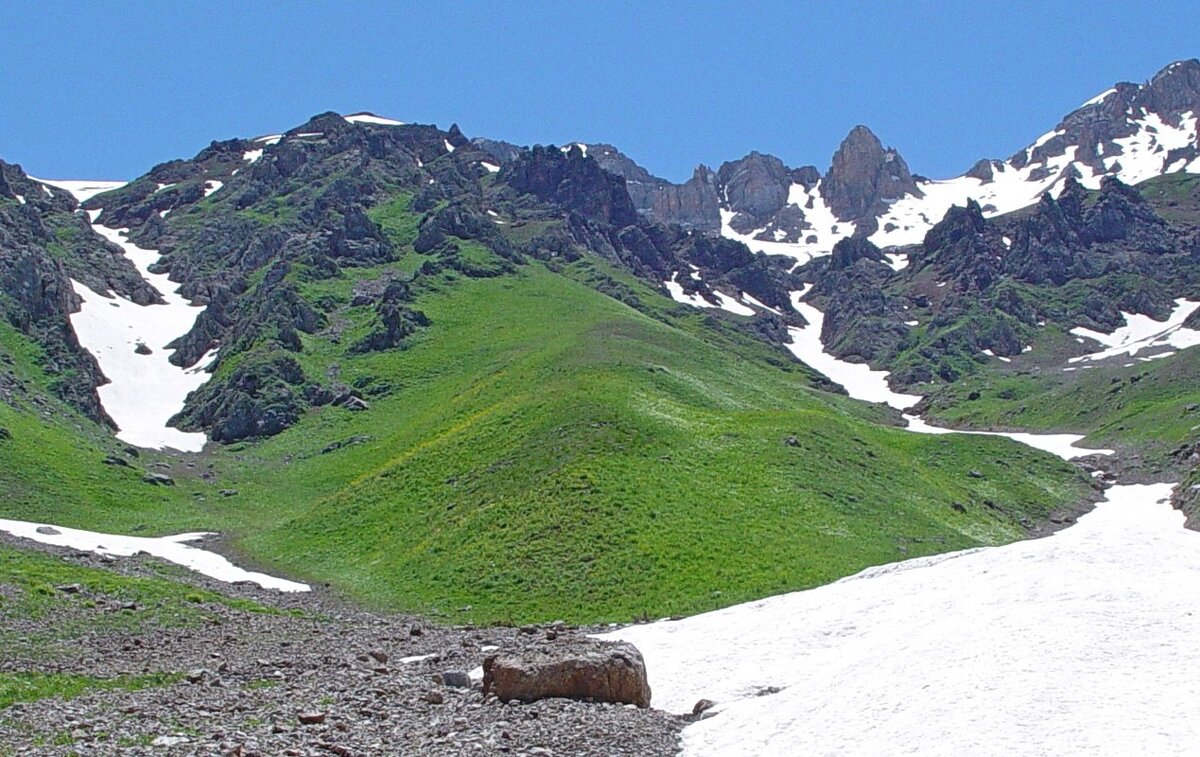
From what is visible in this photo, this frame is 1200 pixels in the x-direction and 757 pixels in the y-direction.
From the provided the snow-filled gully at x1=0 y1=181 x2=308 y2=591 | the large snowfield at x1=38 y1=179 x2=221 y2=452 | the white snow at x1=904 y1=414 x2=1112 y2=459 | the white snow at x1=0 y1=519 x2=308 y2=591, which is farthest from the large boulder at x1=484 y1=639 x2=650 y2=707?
the white snow at x1=904 y1=414 x2=1112 y2=459

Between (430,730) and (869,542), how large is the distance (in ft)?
129

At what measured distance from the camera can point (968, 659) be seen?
22406mm

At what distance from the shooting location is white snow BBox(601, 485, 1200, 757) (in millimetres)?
18906

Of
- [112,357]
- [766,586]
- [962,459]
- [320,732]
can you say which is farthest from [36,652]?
[112,357]

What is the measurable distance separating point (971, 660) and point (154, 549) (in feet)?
183

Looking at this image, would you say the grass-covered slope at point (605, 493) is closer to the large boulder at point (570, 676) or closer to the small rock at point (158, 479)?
the small rock at point (158, 479)

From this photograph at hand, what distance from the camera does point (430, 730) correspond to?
2288 cm

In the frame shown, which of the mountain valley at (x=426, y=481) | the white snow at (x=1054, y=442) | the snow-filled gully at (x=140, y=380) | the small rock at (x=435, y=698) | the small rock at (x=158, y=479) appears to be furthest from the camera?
the white snow at (x=1054, y=442)

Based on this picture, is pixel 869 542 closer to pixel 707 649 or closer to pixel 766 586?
pixel 766 586

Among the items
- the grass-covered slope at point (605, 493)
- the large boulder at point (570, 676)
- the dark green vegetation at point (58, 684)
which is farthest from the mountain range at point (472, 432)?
the dark green vegetation at point (58, 684)

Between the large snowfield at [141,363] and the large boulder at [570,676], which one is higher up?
the large snowfield at [141,363]

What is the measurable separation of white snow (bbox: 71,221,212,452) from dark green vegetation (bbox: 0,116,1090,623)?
173 inches

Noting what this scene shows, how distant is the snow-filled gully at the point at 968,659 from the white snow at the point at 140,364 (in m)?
99.6

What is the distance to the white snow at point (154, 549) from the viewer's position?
57812mm
